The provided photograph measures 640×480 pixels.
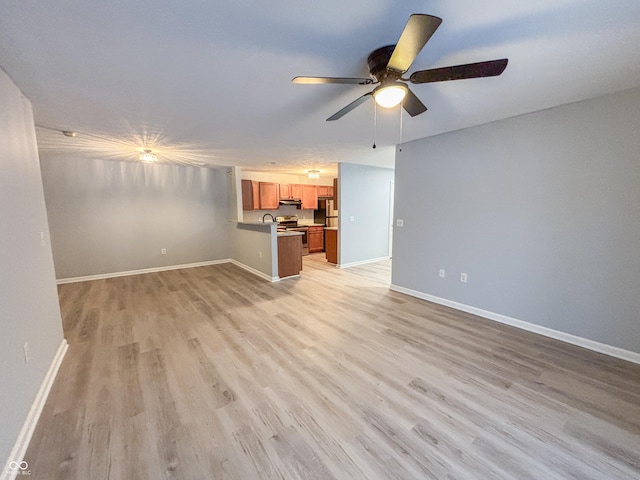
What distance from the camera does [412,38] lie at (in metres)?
1.21

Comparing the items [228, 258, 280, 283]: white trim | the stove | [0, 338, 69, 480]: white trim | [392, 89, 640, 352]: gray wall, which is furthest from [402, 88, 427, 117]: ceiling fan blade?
the stove

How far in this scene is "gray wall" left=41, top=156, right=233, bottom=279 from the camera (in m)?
4.62

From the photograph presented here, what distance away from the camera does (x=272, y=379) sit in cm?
203

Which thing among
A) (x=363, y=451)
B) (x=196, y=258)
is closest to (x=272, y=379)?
(x=363, y=451)

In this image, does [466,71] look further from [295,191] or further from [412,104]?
[295,191]

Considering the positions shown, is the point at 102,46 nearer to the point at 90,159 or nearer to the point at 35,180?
the point at 35,180

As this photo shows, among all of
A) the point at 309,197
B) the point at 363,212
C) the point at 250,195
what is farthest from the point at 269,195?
the point at 363,212

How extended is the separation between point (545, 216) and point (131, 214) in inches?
264

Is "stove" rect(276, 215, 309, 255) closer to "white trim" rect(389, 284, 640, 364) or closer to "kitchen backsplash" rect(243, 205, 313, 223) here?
"kitchen backsplash" rect(243, 205, 313, 223)

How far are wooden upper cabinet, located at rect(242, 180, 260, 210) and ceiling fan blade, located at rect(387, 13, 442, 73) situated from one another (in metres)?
5.07

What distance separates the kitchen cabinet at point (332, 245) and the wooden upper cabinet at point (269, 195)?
1.60m

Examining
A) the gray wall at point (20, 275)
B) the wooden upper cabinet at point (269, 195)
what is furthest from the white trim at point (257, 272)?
the gray wall at point (20, 275)

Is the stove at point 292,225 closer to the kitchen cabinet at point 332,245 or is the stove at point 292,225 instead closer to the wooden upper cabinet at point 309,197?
the wooden upper cabinet at point 309,197

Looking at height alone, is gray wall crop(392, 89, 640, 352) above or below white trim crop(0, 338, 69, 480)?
above
